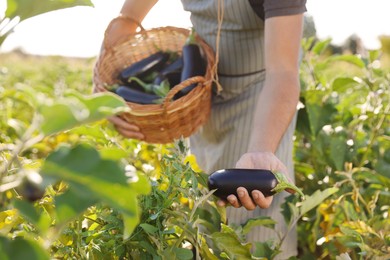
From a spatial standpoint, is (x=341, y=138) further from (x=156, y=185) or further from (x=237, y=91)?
(x=156, y=185)

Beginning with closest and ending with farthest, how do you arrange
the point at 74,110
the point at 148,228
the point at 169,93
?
the point at 74,110
the point at 148,228
the point at 169,93

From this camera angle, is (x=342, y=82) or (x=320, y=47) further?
(x=320, y=47)

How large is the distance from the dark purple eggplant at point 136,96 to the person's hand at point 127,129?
2.3 inches

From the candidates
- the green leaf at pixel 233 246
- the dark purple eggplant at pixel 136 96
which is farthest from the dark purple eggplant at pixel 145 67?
the green leaf at pixel 233 246

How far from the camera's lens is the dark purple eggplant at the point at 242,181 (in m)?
1.17

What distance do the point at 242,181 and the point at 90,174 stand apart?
694mm

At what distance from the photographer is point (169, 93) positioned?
5.44ft

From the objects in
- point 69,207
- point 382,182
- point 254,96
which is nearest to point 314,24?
point 254,96

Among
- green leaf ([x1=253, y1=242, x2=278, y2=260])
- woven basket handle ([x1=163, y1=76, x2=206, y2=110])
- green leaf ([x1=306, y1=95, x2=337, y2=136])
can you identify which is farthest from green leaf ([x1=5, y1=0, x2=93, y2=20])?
green leaf ([x1=306, y1=95, x2=337, y2=136])

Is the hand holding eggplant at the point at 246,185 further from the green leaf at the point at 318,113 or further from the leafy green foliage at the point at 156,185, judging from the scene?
the green leaf at the point at 318,113

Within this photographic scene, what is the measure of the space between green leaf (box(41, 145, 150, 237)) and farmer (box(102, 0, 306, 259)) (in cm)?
70

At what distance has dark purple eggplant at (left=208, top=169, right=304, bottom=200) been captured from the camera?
3.85 feet

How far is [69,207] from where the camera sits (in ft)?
1.79

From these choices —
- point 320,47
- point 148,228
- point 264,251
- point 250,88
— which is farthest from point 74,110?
point 320,47
